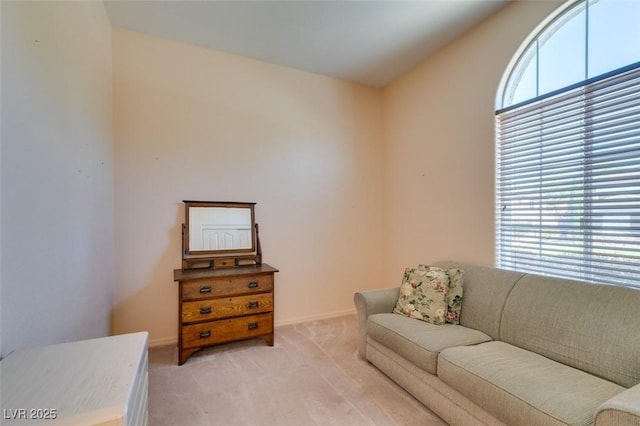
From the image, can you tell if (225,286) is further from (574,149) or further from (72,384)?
(574,149)

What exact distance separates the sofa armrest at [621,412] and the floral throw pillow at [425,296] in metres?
1.13

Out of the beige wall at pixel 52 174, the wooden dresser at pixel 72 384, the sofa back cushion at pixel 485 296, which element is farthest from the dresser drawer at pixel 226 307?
the sofa back cushion at pixel 485 296

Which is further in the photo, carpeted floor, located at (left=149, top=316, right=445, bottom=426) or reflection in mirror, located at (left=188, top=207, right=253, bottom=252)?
reflection in mirror, located at (left=188, top=207, right=253, bottom=252)

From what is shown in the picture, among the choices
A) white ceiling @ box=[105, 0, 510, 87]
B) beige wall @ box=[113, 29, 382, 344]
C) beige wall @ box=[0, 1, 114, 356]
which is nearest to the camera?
beige wall @ box=[0, 1, 114, 356]

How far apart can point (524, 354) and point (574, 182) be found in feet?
3.94

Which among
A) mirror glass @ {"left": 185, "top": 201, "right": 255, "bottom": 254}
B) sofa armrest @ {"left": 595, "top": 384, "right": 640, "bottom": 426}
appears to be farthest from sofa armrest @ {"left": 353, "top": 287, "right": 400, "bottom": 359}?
sofa armrest @ {"left": 595, "top": 384, "right": 640, "bottom": 426}

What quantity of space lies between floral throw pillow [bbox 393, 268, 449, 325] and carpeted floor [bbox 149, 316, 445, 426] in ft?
1.76

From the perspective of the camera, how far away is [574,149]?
1968mm

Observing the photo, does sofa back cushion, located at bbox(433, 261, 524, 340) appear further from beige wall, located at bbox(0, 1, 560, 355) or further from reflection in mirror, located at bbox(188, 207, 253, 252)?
reflection in mirror, located at bbox(188, 207, 253, 252)

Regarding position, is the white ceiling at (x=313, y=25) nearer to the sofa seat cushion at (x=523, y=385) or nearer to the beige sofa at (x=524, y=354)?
the beige sofa at (x=524, y=354)

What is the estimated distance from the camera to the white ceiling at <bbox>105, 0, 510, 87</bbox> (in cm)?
229

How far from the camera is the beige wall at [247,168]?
263cm

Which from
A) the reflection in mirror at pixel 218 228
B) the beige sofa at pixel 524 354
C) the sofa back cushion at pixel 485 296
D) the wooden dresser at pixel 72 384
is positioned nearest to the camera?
the wooden dresser at pixel 72 384

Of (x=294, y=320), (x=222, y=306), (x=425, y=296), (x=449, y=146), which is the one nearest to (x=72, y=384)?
(x=222, y=306)
